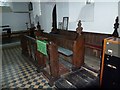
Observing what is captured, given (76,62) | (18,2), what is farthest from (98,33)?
(18,2)

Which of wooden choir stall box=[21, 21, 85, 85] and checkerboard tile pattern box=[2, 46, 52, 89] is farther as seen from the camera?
checkerboard tile pattern box=[2, 46, 52, 89]

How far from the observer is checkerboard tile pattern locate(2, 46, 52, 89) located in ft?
9.44

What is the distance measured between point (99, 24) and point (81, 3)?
100 cm

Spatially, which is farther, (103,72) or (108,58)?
(103,72)

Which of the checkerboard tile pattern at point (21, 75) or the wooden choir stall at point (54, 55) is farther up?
the wooden choir stall at point (54, 55)

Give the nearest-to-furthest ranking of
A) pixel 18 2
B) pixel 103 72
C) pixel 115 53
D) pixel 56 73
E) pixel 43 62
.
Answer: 1. pixel 115 53
2. pixel 103 72
3. pixel 56 73
4. pixel 43 62
5. pixel 18 2

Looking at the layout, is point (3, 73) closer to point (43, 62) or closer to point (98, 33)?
point (43, 62)

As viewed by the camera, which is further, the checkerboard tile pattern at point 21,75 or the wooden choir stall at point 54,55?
the checkerboard tile pattern at point 21,75

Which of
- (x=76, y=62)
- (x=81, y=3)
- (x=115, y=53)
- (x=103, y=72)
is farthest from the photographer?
(x=81, y=3)

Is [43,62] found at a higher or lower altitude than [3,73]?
higher

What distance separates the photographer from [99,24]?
3684 mm

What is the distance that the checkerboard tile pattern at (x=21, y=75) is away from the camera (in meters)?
2.88

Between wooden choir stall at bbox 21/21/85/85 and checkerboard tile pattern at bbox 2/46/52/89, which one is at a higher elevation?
wooden choir stall at bbox 21/21/85/85

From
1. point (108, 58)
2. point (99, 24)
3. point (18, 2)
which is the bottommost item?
point (108, 58)
